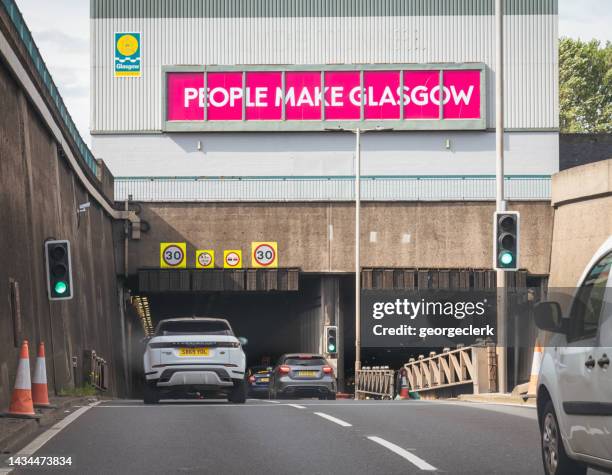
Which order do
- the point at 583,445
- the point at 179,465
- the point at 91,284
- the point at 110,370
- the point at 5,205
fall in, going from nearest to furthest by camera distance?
the point at 583,445
the point at 179,465
the point at 5,205
the point at 91,284
the point at 110,370

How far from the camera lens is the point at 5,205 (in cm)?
2002

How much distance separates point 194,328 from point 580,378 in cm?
1413

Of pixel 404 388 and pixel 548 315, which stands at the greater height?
pixel 548 315

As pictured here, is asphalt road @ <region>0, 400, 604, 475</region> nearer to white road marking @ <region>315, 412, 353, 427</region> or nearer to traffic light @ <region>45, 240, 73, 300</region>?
white road marking @ <region>315, 412, 353, 427</region>

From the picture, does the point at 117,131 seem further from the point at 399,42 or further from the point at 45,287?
the point at 45,287

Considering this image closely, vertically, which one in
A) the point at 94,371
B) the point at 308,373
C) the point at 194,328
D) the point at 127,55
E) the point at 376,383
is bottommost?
the point at 376,383

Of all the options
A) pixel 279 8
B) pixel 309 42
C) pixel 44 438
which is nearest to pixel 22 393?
pixel 44 438

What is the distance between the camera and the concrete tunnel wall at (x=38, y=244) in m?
19.4

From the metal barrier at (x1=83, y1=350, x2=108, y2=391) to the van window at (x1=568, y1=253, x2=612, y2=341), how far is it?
920 inches

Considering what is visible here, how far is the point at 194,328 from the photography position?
2161 centimetres

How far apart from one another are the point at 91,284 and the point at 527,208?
60.2ft

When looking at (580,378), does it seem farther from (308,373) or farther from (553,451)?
(308,373)

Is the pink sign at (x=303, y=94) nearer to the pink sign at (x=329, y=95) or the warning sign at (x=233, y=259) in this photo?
the pink sign at (x=329, y=95)

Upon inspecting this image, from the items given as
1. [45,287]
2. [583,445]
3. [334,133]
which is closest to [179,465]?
[583,445]
